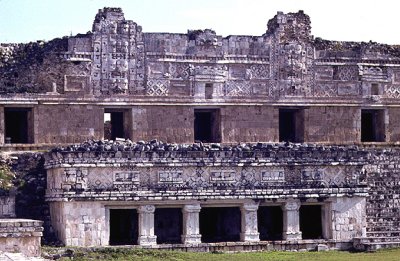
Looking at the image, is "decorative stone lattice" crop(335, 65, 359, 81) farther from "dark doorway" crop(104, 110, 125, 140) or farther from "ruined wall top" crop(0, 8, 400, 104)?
"dark doorway" crop(104, 110, 125, 140)

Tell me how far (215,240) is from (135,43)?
633 cm

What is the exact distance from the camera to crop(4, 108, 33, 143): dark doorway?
2748 cm

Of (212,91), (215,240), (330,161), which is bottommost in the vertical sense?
(215,240)

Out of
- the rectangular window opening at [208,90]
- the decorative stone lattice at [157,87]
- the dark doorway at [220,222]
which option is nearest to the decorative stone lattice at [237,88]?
the rectangular window opening at [208,90]

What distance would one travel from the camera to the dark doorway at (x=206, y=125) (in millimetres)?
29375

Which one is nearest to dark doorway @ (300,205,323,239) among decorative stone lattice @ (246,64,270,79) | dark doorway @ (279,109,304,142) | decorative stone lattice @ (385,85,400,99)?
dark doorway @ (279,109,304,142)

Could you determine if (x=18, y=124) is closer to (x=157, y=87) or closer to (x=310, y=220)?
(x=157, y=87)

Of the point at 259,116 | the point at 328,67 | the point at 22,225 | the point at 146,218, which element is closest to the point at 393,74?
the point at 328,67

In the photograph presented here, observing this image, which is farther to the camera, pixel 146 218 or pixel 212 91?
pixel 212 91

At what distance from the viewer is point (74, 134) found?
27.3m

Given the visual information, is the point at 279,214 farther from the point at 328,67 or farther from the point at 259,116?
the point at 328,67

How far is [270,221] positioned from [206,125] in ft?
15.0

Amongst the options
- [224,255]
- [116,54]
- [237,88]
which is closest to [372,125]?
[237,88]

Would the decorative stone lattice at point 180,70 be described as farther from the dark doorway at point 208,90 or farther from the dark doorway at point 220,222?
the dark doorway at point 220,222
